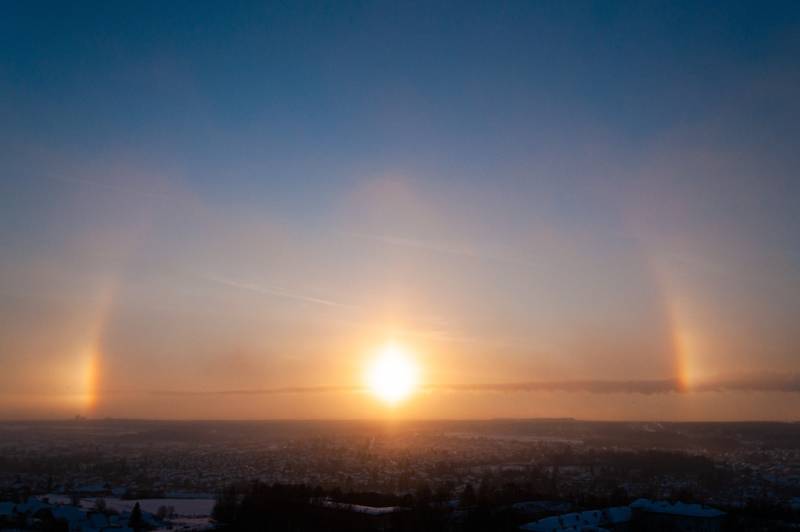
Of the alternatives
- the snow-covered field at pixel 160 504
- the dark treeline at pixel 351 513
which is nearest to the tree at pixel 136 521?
the dark treeline at pixel 351 513

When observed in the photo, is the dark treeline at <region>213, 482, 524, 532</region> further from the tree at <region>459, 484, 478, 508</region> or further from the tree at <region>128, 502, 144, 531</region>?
the tree at <region>128, 502, 144, 531</region>

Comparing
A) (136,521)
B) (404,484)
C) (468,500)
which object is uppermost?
(468,500)

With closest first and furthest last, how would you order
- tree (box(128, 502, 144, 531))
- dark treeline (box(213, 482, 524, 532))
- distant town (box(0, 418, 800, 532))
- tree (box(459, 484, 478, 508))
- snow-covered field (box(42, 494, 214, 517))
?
1. dark treeline (box(213, 482, 524, 532))
2. tree (box(128, 502, 144, 531))
3. distant town (box(0, 418, 800, 532))
4. tree (box(459, 484, 478, 508))
5. snow-covered field (box(42, 494, 214, 517))

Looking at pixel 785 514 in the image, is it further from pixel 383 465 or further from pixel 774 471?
pixel 383 465

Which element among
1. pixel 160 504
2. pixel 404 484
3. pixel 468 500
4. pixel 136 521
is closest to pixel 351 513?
pixel 468 500

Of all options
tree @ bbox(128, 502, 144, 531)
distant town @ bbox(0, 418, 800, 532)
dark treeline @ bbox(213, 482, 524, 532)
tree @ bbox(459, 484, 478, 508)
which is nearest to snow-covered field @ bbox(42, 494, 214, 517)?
distant town @ bbox(0, 418, 800, 532)

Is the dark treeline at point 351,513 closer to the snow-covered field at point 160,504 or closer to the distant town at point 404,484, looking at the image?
the distant town at point 404,484

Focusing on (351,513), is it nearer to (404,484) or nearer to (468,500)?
(468,500)

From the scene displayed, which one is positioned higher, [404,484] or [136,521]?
[136,521]

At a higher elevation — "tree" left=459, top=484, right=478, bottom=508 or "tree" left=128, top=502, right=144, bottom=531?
"tree" left=459, top=484, right=478, bottom=508

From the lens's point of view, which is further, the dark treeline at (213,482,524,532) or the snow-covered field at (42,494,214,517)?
the snow-covered field at (42,494,214,517)
